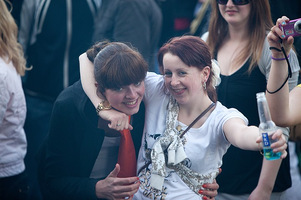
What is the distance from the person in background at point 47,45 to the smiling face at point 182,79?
161cm

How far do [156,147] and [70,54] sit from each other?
5.83 ft

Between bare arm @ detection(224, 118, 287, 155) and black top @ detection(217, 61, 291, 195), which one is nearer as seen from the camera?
bare arm @ detection(224, 118, 287, 155)

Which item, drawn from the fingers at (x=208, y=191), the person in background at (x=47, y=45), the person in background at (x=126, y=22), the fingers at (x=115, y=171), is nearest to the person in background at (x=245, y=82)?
the fingers at (x=208, y=191)

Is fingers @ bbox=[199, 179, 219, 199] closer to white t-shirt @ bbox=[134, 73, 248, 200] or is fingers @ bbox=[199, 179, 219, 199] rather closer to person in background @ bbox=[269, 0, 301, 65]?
white t-shirt @ bbox=[134, 73, 248, 200]

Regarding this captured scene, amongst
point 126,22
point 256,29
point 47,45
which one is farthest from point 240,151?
point 47,45

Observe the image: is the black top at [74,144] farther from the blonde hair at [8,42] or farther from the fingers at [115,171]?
the blonde hair at [8,42]

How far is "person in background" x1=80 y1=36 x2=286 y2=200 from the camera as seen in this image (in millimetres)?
2090

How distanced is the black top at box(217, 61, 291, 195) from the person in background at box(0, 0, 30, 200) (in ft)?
3.90

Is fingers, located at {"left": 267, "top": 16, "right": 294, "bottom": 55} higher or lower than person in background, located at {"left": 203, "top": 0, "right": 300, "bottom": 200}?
higher

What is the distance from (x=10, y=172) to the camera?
2760mm

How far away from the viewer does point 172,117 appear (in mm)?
2182

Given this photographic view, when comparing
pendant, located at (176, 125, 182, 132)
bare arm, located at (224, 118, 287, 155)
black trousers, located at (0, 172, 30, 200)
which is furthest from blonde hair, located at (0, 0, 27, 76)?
bare arm, located at (224, 118, 287, 155)

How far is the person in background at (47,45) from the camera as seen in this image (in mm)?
3691

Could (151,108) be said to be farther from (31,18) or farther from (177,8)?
A: (177,8)
